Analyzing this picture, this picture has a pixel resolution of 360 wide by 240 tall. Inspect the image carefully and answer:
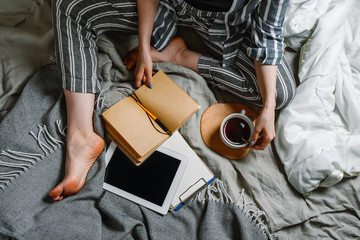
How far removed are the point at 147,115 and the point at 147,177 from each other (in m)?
0.19

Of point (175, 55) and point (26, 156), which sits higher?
point (175, 55)

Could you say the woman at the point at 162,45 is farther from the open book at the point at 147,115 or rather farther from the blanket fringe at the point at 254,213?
the blanket fringe at the point at 254,213

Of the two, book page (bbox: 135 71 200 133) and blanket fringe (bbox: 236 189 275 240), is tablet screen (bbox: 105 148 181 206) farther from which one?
blanket fringe (bbox: 236 189 275 240)

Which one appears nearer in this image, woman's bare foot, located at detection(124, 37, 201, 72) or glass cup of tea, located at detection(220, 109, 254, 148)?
glass cup of tea, located at detection(220, 109, 254, 148)

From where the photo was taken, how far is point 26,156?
0.78 meters

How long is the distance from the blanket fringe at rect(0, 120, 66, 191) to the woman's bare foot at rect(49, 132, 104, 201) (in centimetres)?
6

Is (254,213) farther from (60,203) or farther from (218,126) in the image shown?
(60,203)

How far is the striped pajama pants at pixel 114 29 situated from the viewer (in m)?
0.79

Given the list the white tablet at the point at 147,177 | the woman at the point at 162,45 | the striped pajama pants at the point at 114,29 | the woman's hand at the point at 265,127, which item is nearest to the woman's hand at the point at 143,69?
the woman at the point at 162,45

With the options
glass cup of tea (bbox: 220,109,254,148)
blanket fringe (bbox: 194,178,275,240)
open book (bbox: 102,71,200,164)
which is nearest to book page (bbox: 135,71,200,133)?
open book (bbox: 102,71,200,164)

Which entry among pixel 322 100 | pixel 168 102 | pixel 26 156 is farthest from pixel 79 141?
pixel 322 100

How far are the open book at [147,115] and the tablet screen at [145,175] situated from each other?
0.11 ft

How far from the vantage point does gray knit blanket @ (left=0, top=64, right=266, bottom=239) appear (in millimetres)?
728

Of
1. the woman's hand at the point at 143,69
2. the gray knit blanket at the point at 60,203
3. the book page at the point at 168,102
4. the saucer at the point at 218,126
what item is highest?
the woman's hand at the point at 143,69
